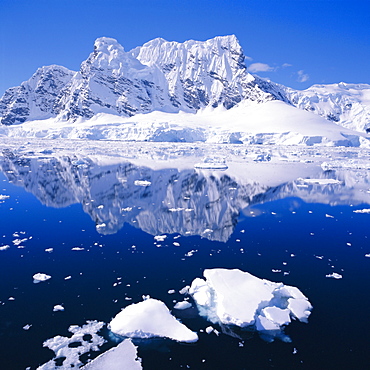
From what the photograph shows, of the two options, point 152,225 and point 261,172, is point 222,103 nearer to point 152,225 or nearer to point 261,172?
point 261,172

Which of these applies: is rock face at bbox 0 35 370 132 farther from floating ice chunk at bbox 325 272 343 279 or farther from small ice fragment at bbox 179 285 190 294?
small ice fragment at bbox 179 285 190 294

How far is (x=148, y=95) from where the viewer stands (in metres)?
126

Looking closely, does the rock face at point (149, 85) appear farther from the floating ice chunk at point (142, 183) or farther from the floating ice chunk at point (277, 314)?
the floating ice chunk at point (277, 314)

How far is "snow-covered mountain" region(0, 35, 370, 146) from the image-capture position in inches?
3834

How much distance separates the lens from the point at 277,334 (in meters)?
5.43

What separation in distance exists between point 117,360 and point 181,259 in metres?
3.83

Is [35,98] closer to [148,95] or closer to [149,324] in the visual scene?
[148,95]

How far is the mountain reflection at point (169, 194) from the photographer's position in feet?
38.0

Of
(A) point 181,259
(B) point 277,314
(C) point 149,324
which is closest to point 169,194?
(A) point 181,259

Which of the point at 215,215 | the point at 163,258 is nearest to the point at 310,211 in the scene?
the point at 215,215

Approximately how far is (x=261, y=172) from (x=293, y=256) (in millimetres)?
16321

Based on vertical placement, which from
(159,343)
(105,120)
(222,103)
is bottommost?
(159,343)

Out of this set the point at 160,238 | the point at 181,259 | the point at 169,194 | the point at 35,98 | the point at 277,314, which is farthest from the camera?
the point at 35,98

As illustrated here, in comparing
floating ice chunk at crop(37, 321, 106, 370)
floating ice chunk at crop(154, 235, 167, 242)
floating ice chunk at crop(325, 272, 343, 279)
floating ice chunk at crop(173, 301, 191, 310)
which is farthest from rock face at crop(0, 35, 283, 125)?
floating ice chunk at crop(37, 321, 106, 370)
